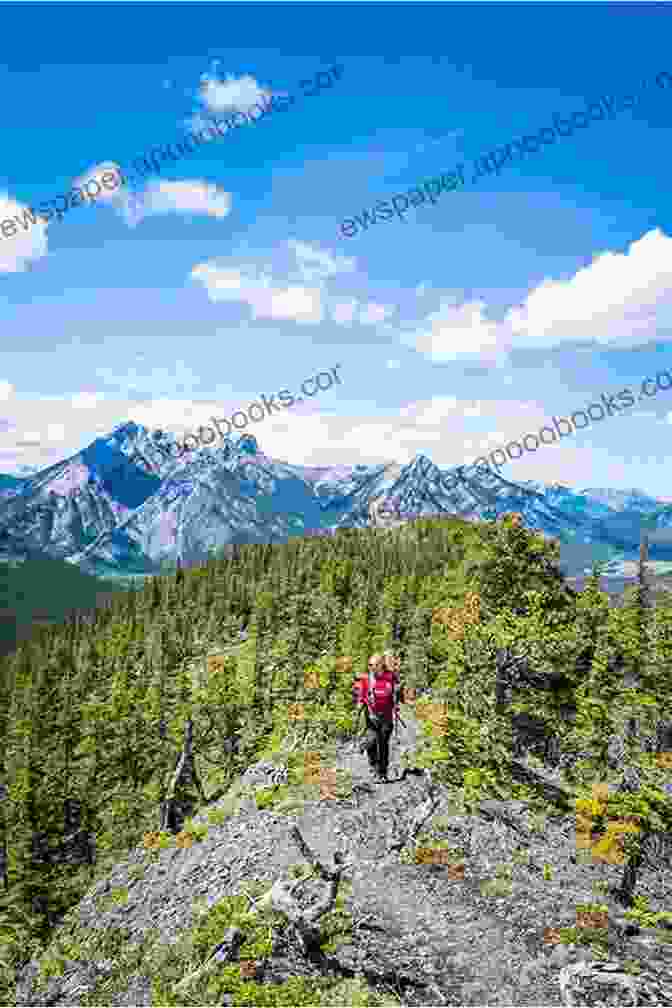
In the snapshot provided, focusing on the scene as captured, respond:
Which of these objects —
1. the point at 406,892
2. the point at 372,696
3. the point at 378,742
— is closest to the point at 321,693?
the point at 378,742

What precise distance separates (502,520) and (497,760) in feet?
32.7

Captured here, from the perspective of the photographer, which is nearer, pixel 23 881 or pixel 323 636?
pixel 23 881

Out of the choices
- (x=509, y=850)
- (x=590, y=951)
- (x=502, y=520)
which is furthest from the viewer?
(x=502, y=520)

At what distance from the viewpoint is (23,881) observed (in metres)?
55.0

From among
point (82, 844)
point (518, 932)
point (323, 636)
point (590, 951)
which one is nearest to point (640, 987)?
point (590, 951)

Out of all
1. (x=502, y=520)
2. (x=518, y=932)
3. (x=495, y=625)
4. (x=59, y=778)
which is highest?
(x=502, y=520)

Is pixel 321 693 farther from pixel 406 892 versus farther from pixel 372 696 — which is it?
pixel 406 892

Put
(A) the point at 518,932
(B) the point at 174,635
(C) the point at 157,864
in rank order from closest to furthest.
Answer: (A) the point at 518,932 < (C) the point at 157,864 < (B) the point at 174,635

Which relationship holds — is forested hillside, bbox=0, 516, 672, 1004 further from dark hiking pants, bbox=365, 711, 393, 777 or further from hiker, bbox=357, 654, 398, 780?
hiker, bbox=357, 654, 398, 780

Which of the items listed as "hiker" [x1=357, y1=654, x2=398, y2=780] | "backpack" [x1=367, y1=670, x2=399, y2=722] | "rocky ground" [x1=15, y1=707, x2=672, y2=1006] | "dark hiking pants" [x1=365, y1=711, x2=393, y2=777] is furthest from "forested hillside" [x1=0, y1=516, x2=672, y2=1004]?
"backpack" [x1=367, y1=670, x2=399, y2=722]

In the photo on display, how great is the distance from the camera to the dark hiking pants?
20.4 meters

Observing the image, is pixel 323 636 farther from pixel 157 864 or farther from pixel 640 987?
pixel 640 987

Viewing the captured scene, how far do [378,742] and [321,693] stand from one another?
1426 inches

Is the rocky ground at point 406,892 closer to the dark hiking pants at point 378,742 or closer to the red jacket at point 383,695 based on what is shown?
the dark hiking pants at point 378,742
